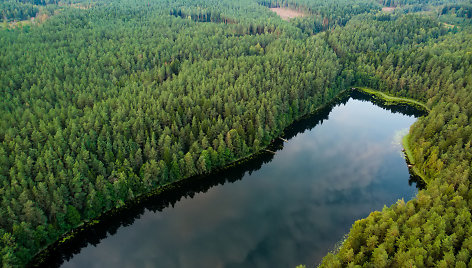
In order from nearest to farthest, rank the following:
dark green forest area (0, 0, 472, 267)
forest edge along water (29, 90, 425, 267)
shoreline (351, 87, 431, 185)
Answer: dark green forest area (0, 0, 472, 267)
forest edge along water (29, 90, 425, 267)
shoreline (351, 87, 431, 185)

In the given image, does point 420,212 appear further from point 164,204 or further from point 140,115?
point 140,115

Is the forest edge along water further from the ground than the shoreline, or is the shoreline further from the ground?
the shoreline

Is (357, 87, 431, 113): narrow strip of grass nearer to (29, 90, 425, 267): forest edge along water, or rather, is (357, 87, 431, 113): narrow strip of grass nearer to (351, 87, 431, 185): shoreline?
(351, 87, 431, 185): shoreline

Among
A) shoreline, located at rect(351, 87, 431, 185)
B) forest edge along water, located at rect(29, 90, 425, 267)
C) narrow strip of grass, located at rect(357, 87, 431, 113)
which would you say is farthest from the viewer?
narrow strip of grass, located at rect(357, 87, 431, 113)

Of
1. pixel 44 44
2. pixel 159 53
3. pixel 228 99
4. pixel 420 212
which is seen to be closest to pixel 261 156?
pixel 228 99

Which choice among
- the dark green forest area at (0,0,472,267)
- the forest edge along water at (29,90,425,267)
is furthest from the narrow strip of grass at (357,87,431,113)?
the forest edge along water at (29,90,425,267)

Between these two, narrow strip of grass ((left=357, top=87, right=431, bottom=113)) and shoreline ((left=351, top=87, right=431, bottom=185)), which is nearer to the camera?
shoreline ((left=351, top=87, right=431, bottom=185))

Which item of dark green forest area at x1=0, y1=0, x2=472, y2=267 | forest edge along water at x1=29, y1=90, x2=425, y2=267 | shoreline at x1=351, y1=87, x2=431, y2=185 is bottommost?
forest edge along water at x1=29, y1=90, x2=425, y2=267
